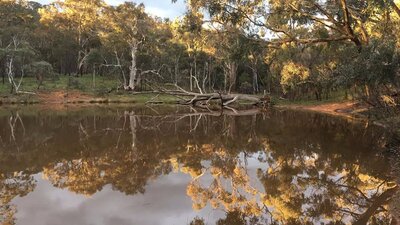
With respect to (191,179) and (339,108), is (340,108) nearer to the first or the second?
(339,108)

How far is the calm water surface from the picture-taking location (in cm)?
677

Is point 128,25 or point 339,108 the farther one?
point 128,25

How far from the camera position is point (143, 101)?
141ft

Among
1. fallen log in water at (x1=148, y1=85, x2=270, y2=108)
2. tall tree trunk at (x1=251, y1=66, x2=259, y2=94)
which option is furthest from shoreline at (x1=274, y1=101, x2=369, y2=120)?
tall tree trunk at (x1=251, y1=66, x2=259, y2=94)

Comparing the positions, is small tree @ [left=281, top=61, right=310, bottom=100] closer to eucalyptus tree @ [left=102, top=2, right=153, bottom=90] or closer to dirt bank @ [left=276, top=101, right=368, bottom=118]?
dirt bank @ [left=276, top=101, right=368, bottom=118]

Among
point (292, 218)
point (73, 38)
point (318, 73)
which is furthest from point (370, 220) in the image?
point (73, 38)

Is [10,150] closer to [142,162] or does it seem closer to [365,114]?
[142,162]

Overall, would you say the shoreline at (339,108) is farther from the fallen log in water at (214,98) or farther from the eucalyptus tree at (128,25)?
the eucalyptus tree at (128,25)

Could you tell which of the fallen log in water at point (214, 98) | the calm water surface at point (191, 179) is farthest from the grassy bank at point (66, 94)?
the calm water surface at point (191, 179)

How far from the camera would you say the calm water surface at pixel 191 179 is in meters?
6.77

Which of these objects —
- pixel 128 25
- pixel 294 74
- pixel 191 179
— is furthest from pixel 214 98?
pixel 191 179

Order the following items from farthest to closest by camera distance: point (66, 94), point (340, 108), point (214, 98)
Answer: point (66, 94) → point (214, 98) → point (340, 108)

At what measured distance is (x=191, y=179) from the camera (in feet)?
30.7

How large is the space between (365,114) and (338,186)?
1992 centimetres
